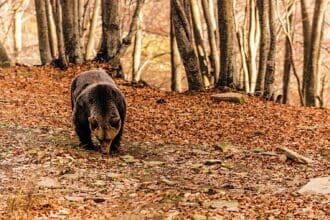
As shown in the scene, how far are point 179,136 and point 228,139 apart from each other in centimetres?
98

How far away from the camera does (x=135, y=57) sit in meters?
30.0

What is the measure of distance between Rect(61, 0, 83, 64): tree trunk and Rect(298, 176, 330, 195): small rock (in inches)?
472

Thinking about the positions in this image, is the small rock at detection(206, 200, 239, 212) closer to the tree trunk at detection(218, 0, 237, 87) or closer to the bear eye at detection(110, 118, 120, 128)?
the bear eye at detection(110, 118, 120, 128)

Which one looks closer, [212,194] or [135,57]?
[212,194]

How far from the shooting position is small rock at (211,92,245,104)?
51.7 feet

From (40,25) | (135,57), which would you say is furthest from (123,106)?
(135,57)

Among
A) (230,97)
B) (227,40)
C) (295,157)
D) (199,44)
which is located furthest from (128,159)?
(199,44)

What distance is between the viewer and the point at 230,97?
15828 millimetres

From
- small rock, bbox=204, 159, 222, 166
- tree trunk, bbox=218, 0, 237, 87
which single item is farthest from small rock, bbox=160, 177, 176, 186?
tree trunk, bbox=218, 0, 237, 87

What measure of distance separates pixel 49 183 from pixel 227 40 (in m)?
8.87

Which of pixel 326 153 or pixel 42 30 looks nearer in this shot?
pixel 326 153

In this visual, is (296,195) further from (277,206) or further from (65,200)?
(65,200)

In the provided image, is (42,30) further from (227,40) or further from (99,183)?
(99,183)

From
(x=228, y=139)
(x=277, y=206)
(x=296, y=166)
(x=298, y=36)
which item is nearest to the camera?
(x=277, y=206)
